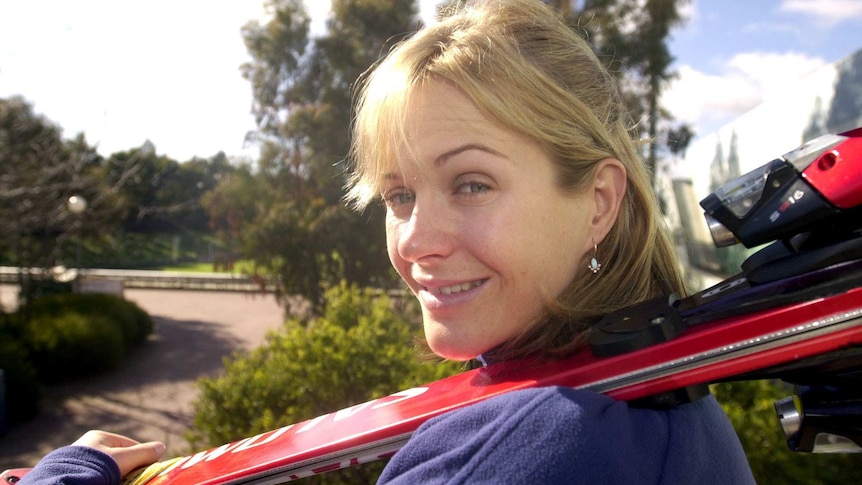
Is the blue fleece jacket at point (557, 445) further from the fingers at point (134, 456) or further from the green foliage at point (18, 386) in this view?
the green foliage at point (18, 386)

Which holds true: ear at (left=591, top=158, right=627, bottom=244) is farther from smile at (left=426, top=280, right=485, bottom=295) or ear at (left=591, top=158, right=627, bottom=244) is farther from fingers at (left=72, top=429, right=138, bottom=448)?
fingers at (left=72, top=429, right=138, bottom=448)

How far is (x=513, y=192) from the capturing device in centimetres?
118

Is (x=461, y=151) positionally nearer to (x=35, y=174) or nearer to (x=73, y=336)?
(x=35, y=174)

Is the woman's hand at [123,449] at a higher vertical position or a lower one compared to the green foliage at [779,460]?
higher

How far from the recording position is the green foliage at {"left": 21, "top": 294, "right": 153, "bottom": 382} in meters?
11.3

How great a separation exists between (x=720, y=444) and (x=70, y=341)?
12.3 meters

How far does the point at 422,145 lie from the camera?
1.22 metres

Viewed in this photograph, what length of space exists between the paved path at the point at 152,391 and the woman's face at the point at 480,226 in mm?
3811

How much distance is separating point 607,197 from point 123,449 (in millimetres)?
1262

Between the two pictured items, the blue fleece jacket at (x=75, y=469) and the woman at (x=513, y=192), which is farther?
the blue fleece jacket at (x=75, y=469)

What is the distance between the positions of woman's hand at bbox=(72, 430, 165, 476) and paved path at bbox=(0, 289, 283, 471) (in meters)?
2.97

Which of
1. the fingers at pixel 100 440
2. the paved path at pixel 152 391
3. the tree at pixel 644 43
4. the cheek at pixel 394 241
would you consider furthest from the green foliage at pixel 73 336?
the cheek at pixel 394 241

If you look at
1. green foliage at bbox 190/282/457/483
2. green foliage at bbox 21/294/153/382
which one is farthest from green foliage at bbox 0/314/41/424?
green foliage at bbox 190/282/457/483

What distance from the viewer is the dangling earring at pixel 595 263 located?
1.29 meters
